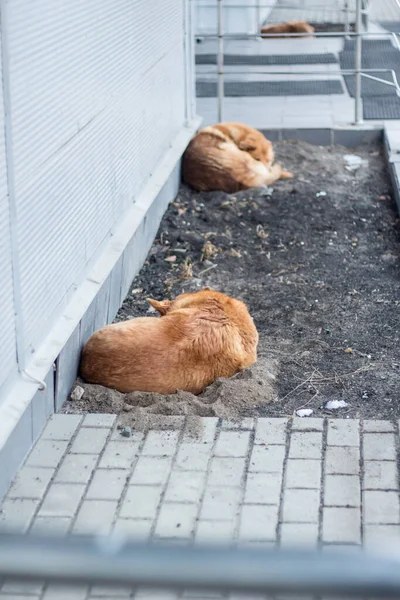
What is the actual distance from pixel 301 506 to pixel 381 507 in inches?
12.3

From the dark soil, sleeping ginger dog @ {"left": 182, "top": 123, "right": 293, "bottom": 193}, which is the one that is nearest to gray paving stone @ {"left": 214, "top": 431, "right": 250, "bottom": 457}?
sleeping ginger dog @ {"left": 182, "top": 123, "right": 293, "bottom": 193}

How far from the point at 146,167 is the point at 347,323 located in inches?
91.5

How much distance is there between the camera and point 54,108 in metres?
4.42

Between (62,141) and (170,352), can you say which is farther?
(62,141)

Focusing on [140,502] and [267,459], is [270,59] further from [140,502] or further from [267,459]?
[140,502]

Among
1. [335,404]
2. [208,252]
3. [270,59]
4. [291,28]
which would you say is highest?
[335,404]

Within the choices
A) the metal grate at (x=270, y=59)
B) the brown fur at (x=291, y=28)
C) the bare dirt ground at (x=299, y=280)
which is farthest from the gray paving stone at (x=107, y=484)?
the brown fur at (x=291, y=28)

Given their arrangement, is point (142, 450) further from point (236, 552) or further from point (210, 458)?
point (236, 552)

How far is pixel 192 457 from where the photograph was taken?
3.98 m

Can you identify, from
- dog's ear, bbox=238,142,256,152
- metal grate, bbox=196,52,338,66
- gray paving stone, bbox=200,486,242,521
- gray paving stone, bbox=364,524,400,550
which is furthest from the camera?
metal grate, bbox=196,52,338,66

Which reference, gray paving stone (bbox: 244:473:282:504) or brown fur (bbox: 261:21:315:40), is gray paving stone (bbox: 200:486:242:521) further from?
brown fur (bbox: 261:21:315:40)

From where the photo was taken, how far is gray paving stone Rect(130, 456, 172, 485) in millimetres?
3795

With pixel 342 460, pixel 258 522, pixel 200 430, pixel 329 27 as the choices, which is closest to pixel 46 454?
pixel 200 430

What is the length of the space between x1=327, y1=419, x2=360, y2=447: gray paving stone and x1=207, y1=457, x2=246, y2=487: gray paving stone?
1.49ft
